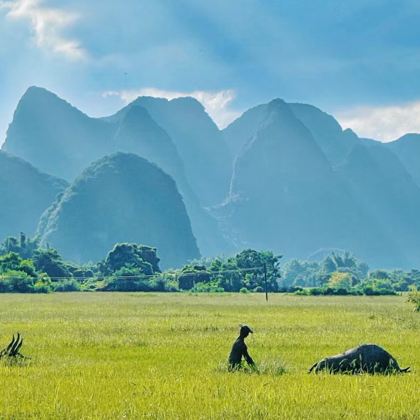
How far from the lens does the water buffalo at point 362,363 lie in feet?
50.2

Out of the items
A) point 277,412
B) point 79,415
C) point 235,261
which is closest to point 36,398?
point 79,415

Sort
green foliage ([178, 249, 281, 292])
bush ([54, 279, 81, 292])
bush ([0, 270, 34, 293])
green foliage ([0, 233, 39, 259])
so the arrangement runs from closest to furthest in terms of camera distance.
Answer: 1. bush ([0, 270, 34, 293])
2. bush ([54, 279, 81, 292])
3. green foliage ([178, 249, 281, 292])
4. green foliage ([0, 233, 39, 259])

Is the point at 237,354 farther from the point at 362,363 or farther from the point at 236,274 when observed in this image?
the point at 236,274

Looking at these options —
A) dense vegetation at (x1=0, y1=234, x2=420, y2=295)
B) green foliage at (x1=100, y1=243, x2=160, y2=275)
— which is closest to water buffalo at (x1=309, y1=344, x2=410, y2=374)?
dense vegetation at (x1=0, y1=234, x2=420, y2=295)

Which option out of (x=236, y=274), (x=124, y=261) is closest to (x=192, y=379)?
(x=236, y=274)

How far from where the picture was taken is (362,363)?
1535 centimetres

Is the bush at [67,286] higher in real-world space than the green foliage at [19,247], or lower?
lower

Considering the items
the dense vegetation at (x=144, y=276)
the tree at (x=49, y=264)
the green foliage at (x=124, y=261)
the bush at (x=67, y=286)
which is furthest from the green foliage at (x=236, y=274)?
the tree at (x=49, y=264)

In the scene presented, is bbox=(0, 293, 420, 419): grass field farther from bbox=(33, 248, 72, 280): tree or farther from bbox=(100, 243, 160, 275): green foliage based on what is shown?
bbox=(100, 243, 160, 275): green foliage

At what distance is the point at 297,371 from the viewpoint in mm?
15664

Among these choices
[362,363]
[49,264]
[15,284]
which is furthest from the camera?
[49,264]

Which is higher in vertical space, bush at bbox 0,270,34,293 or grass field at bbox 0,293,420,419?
bush at bbox 0,270,34,293

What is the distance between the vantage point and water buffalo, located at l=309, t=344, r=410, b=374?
15.3 meters

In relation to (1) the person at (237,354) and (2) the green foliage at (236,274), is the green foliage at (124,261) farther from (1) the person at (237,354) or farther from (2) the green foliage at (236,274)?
(1) the person at (237,354)
